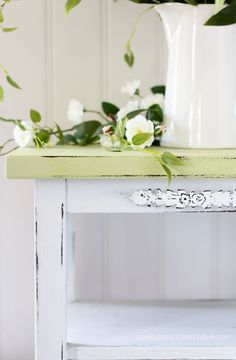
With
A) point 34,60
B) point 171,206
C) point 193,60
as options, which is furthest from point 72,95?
point 171,206

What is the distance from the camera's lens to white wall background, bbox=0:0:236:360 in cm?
111

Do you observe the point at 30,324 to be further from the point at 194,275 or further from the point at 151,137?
the point at 151,137

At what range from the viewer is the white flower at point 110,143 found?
87cm

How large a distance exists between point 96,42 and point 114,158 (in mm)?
414

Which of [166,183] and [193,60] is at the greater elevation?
[193,60]

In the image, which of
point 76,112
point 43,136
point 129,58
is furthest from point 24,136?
point 129,58

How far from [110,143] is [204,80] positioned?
17 cm

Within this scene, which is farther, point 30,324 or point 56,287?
point 30,324

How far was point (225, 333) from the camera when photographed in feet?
2.92

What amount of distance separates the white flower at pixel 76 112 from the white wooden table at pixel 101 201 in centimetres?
20

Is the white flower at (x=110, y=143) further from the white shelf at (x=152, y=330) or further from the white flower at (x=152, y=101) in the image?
the white shelf at (x=152, y=330)

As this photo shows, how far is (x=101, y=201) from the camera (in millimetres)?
794

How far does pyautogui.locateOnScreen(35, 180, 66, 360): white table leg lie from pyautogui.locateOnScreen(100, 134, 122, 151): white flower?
0.39ft

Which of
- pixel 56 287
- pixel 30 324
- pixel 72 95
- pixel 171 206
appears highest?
pixel 72 95
